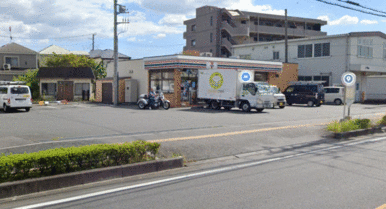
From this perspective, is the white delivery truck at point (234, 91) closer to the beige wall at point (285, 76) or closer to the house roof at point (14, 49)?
the beige wall at point (285, 76)

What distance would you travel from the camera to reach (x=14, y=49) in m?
42.7

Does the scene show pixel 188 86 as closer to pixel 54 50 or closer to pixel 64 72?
pixel 64 72

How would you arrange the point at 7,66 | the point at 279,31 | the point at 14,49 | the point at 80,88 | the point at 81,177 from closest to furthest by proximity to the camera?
the point at 81,177
the point at 80,88
the point at 7,66
the point at 14,49
the point at 279,31

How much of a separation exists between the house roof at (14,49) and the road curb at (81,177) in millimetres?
41782

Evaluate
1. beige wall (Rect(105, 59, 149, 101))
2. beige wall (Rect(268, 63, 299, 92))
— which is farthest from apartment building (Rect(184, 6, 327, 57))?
beige wall (Rect(105, 59, 149, 101))

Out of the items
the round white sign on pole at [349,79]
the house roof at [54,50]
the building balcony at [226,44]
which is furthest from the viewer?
the house roof at [54,50]

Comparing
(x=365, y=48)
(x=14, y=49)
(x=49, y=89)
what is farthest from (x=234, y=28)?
(x=14, y=49)

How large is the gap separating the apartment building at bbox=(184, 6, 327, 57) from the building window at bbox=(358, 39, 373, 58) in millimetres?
17826

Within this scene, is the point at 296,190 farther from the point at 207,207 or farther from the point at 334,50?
the point at 334,50

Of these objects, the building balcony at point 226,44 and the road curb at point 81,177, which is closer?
the road curb at point 81,177

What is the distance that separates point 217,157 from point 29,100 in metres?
16.0

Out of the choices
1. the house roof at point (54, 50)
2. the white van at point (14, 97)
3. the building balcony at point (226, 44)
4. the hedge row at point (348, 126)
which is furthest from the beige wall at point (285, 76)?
the house roof at point (54, 50)

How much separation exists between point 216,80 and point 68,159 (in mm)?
18245

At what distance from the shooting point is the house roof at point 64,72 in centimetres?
3356
